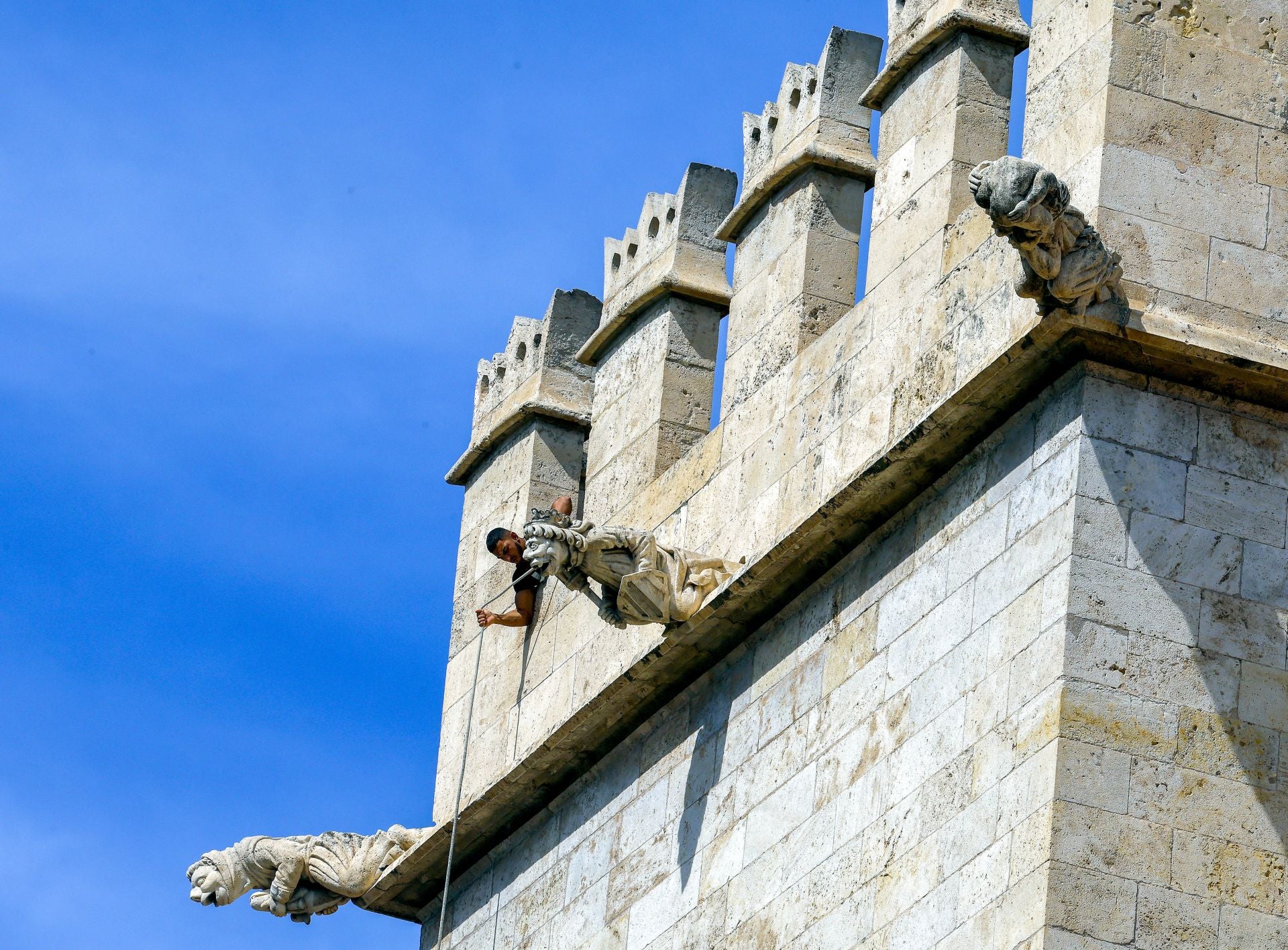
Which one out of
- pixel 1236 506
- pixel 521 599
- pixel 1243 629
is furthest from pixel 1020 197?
pixel 521 599

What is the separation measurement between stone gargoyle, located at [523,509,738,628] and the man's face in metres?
0.61

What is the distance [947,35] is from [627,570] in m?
2.77

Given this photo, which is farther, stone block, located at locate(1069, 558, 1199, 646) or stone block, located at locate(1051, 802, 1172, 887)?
stone block, located at locate(1069, 558, 1199, 646)

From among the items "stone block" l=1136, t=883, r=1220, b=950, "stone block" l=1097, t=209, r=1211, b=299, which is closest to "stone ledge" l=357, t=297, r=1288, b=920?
"stone block" l=1097, t=209, r=1211, b=299

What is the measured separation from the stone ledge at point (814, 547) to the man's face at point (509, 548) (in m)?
0.79

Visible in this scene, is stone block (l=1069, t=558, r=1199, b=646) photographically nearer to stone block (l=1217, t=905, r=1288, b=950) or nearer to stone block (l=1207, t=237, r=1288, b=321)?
stone block (l=1217, t=905, r=1288, b=950)

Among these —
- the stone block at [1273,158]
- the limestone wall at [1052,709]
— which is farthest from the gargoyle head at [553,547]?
the stone block at [1273,158]

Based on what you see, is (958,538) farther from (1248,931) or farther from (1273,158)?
(1248,931)

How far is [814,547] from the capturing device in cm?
1454

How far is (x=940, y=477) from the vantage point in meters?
13.9

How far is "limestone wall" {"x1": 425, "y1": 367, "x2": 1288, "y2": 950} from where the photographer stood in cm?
1232

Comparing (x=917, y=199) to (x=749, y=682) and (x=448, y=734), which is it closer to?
(x=749, y=682)

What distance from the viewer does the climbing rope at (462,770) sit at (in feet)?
55.6

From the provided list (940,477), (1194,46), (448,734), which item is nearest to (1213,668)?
(940,477)
